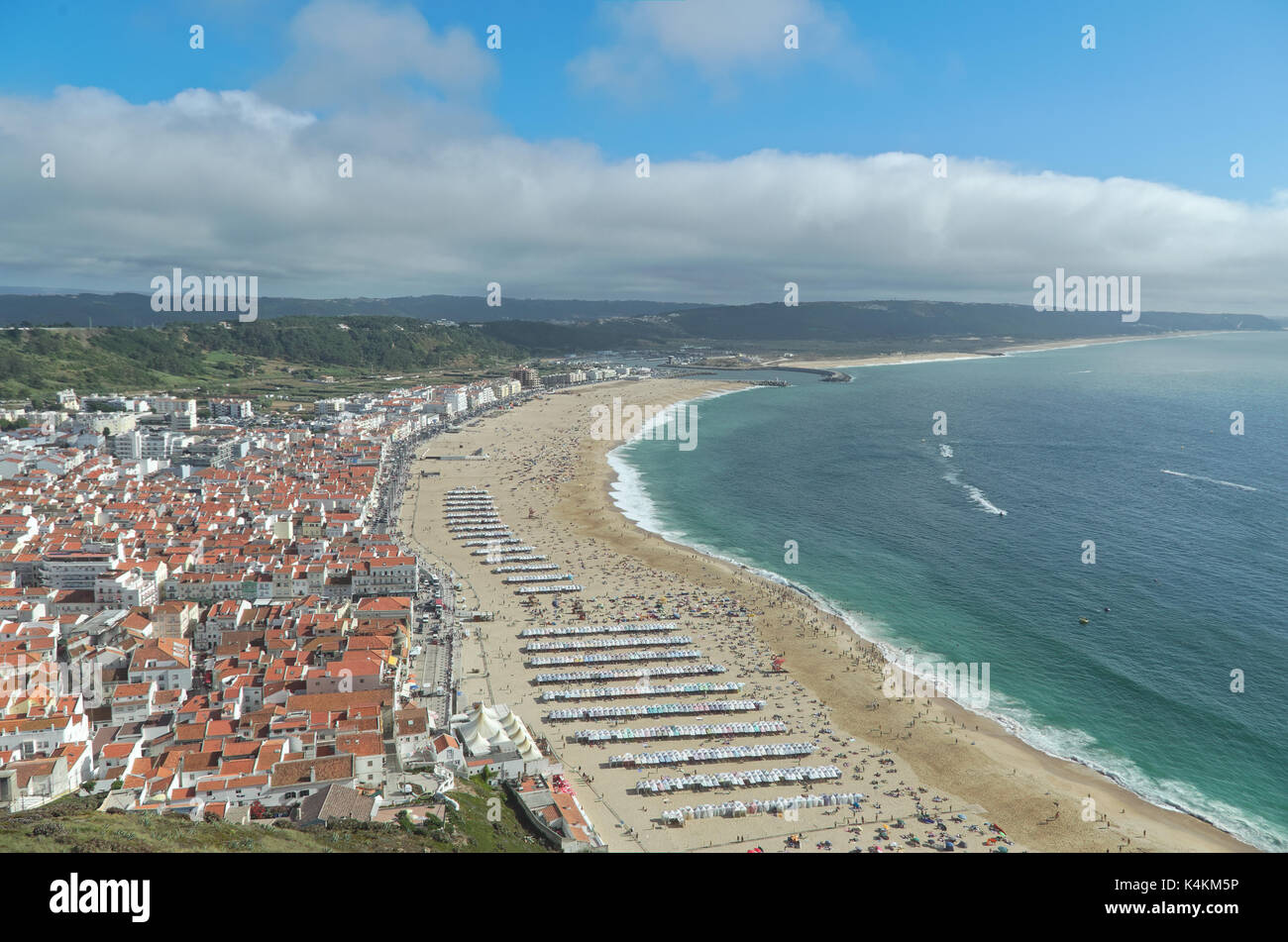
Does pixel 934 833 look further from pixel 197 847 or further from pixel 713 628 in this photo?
pixel 197 847

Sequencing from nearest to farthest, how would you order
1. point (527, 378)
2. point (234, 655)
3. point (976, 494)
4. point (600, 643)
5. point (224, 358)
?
point (234, 655) → point (600, 643) → point (976, 494) → point (527, 378) → point (224, 358)

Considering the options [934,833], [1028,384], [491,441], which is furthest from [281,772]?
[1028,384]

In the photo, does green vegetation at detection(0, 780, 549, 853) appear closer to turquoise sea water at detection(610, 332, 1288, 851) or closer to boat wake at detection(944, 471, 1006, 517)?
turquoise sea water at detection(610, 332, 1288, 851)

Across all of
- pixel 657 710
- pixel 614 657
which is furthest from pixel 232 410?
pixel 657 710

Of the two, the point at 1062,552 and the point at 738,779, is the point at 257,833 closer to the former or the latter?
the point at 738,779

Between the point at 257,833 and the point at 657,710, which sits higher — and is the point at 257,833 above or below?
above

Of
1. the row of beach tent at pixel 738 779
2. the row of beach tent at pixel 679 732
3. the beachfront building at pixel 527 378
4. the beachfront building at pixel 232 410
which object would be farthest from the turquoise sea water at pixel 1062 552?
the beachfront building at pixel 232 410

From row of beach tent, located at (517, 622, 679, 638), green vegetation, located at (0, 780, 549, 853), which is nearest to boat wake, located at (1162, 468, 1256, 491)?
row of beach tent, located at (517, 622, 679, 638)
